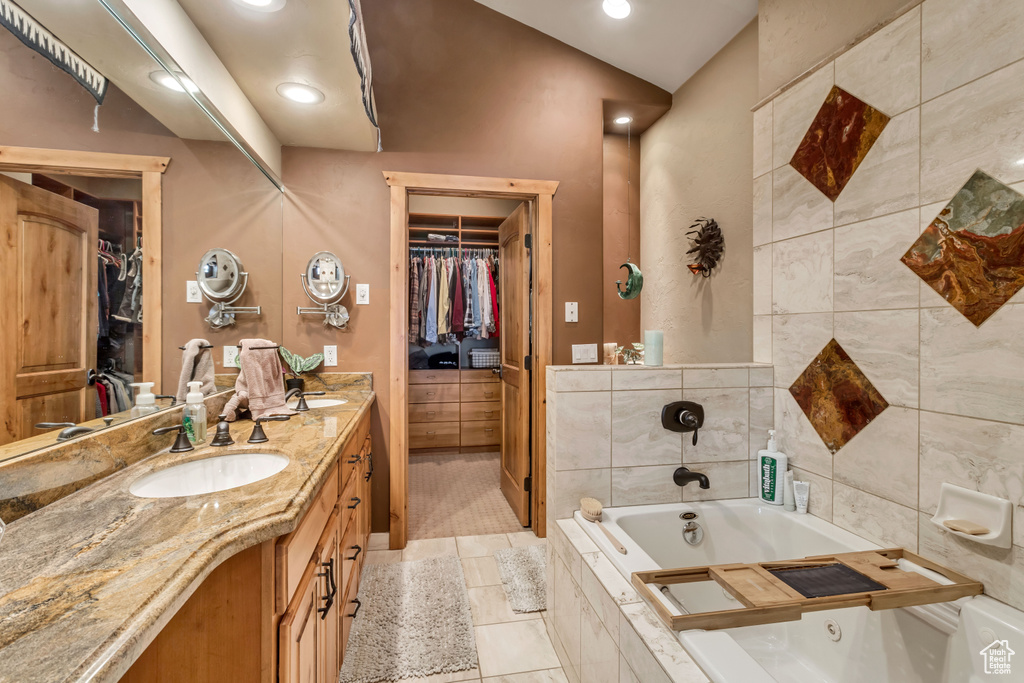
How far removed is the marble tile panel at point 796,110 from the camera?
1.71 meters

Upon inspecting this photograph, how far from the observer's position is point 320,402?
2.27 m

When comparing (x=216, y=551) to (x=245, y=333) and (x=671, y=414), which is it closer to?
(x=671, y=414)

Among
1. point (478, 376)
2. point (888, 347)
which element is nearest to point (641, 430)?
point (888, 347)

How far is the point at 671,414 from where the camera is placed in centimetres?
182

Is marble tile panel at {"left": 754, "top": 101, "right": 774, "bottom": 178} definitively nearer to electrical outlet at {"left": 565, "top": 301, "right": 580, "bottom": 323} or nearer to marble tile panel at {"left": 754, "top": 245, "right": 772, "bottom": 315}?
marble tile panel at {"left": 754, "top": 245, "right": 772, "bottom": 315}

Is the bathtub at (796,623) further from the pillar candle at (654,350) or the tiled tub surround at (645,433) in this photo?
the pillar candle at (654,350)

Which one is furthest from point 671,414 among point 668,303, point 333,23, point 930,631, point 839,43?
point 333,23

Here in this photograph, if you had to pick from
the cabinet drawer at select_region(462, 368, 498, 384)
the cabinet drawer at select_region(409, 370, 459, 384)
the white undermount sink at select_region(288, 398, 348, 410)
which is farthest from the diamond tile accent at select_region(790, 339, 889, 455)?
the cabinet drawer at select_region(409, 370, 459, 384)

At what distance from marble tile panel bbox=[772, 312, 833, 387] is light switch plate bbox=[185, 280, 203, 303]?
2370 millimetres

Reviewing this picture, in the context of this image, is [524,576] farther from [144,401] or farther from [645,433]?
[144,401]

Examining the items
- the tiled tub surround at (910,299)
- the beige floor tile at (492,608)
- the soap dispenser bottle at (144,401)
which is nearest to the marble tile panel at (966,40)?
the tiled tub surround at (910,299)

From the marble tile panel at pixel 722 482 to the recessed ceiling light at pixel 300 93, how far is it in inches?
88.1

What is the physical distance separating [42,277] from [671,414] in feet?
6.19

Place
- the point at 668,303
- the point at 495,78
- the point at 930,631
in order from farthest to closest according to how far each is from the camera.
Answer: the point at 668,303, the point at 495,78, the point at 930,631
